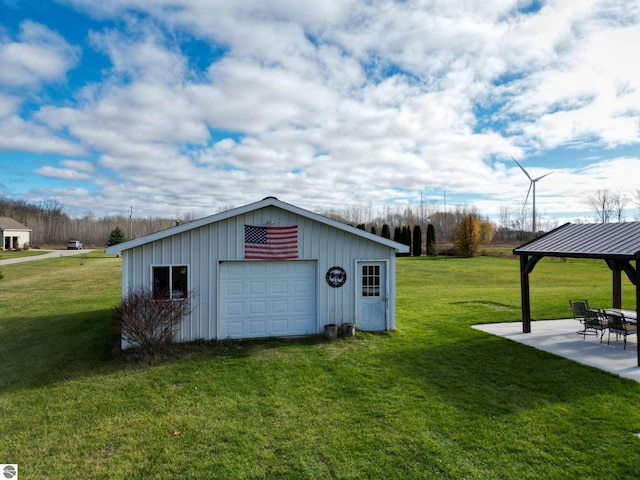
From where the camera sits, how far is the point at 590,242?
380 inches

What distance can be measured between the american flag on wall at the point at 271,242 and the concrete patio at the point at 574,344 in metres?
6.38

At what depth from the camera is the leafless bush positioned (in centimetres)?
845

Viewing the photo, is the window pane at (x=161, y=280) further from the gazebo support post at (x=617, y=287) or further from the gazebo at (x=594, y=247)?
the gazebo support post at (x=617, y=287)

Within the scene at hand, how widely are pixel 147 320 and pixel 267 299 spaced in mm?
Result: 3092

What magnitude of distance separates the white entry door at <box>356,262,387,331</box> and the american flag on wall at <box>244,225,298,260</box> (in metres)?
2.08

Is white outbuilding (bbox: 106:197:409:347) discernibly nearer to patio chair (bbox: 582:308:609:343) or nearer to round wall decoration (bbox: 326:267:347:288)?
round wall decoration (bbox: 326:267:347:288)

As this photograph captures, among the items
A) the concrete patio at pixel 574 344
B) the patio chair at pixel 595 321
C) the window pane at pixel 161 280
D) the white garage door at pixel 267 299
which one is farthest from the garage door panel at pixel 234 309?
the patio chair at pixel 595 321

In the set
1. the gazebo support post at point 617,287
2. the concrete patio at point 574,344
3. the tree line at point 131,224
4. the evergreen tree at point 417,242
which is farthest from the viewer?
the tree line at point 131,224

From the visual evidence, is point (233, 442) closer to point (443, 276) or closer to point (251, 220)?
point (251, 220)

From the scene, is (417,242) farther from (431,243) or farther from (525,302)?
(525,302)

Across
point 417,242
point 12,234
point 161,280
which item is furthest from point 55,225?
point 161,280

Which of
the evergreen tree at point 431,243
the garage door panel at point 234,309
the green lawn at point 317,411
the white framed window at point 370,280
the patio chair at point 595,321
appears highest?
the evergreen tree at point 431,243

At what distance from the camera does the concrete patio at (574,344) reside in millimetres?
8047

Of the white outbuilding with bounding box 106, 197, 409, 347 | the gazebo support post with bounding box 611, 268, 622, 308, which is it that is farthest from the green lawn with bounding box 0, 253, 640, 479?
the gazebo support post with bounding box 611, 268, 622, 308
